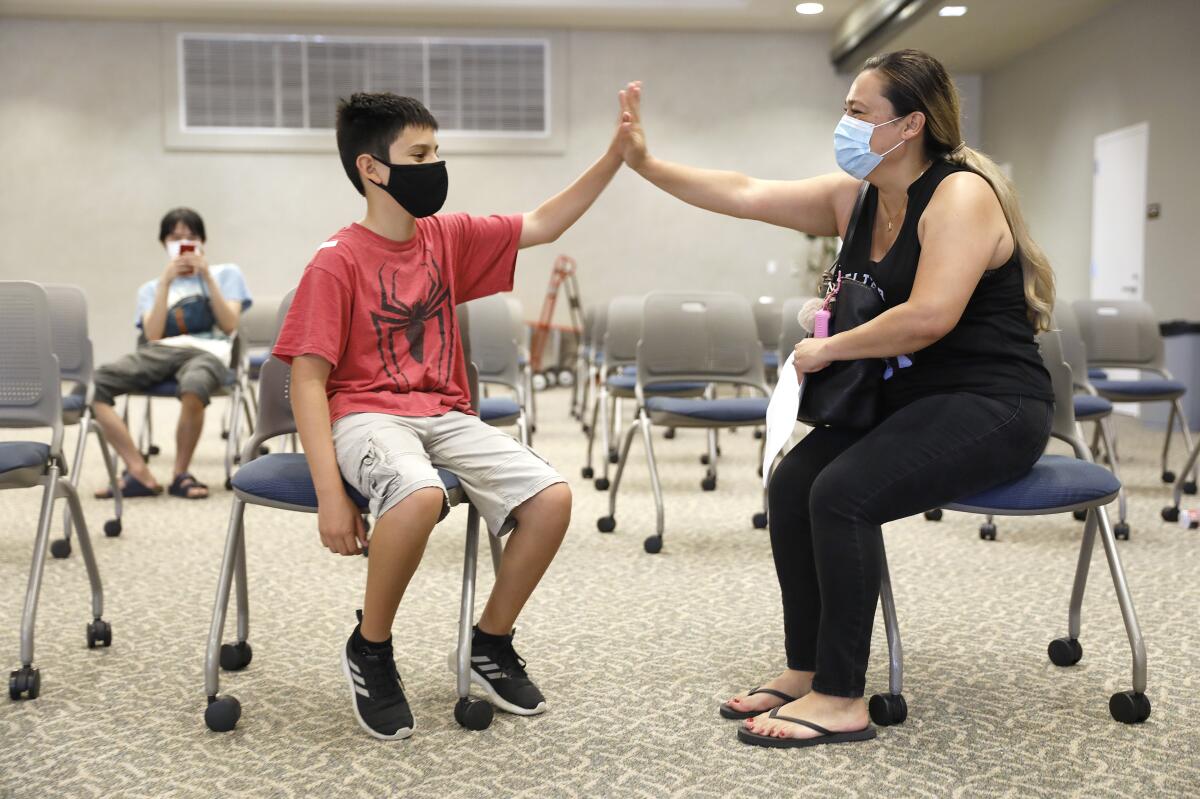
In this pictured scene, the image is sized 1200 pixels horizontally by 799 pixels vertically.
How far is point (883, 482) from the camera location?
1.96m

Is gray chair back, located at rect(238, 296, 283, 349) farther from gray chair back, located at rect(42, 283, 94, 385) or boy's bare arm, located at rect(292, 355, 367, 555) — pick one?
boy's bare arm, located at rect(292, 355, 367, 555)

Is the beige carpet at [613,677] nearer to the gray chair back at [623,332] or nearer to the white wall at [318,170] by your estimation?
the gray chair back at [623,332]

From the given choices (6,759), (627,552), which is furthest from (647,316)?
(6,759)

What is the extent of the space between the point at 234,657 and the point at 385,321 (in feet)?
2.86

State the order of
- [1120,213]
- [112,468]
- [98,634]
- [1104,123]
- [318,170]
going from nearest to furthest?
[98,634], [112,468], [1120,213], [1104,123], [318,170]

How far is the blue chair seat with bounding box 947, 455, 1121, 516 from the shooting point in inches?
80.0

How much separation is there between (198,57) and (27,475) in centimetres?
920

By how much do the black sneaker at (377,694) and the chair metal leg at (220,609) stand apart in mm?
261

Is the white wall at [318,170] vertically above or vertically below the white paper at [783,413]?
above

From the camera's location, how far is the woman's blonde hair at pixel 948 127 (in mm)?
2061

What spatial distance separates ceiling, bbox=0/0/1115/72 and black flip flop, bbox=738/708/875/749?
8.25 metres

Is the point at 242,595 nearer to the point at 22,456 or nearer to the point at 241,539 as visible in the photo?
the point at 241,539

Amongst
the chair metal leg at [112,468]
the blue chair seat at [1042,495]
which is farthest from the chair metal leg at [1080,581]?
the chair metal leg at [112,468]

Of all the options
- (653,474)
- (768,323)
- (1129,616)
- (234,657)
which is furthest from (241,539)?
(768,323)
